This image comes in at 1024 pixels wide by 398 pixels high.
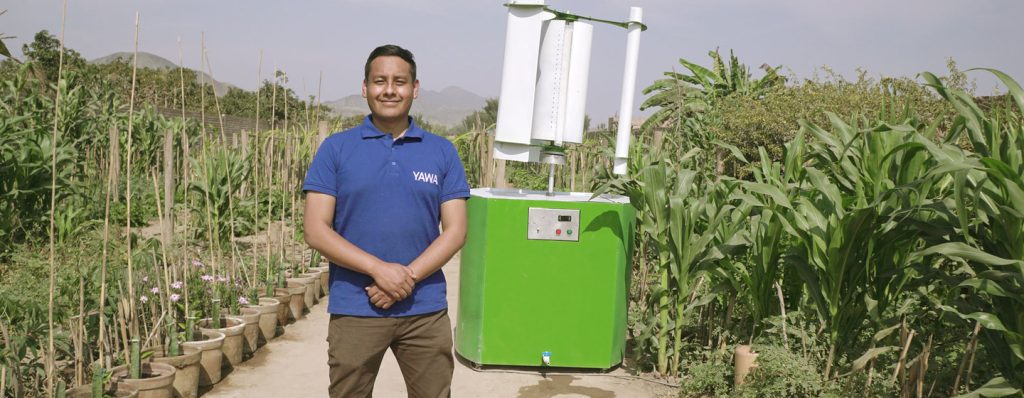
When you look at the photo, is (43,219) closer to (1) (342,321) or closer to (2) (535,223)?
(2) (535,223)

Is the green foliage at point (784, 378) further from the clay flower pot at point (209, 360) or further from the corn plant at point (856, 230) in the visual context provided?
the clay flower pot at point (209, 360)

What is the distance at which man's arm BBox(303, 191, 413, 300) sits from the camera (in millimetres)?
2402

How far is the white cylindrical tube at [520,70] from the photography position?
455 cm

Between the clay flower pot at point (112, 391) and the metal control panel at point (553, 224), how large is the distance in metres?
2.15

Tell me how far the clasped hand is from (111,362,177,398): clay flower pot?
71.3 inches

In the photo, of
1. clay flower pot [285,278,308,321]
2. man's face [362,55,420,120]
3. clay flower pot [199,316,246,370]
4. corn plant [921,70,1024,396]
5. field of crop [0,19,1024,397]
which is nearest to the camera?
man's face [362,55,420,120]

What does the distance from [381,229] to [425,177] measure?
21cm

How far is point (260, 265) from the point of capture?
6.66 m

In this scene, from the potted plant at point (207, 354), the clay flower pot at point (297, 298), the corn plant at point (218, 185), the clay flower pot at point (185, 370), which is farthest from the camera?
the corn plant at point (218, 185)

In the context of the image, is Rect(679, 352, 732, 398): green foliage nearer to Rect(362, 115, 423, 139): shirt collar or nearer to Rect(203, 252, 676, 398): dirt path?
Rect(203, 252, 676, 398): dirt path

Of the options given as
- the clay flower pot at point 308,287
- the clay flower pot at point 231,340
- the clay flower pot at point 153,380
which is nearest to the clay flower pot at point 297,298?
the clay flower pot at point 308,287

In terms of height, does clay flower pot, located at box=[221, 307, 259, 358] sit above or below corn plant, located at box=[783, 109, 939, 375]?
below

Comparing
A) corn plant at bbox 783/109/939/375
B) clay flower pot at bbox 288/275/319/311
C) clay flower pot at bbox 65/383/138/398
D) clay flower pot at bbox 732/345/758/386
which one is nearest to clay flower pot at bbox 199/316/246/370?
clay flower pot at bbox 65/383/138/398

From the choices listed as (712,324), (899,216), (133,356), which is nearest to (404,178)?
(133,356)
